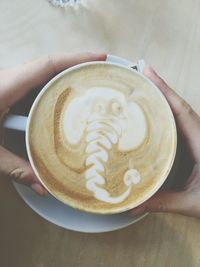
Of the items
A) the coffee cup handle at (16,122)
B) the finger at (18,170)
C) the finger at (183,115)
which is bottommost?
the finger at (18,170)

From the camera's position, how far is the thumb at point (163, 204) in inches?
27.5

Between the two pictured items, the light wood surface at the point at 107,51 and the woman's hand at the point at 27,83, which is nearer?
the woman's hand at the point at 27,83

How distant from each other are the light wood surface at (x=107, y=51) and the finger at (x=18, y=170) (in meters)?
0.10

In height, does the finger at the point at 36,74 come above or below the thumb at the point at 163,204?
above

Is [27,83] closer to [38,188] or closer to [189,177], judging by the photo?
[38,188]

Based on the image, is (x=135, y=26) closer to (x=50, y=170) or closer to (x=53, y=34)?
(x=53, y=34)

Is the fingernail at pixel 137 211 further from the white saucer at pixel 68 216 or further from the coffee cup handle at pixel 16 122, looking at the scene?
the coffee cup handle at pixel 16 122

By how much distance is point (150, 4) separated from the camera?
840 mm

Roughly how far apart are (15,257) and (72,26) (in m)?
0.41

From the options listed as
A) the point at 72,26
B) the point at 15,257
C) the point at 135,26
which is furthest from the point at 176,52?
the point at 15,257

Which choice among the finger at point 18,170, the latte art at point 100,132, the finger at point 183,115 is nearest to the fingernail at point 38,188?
the finger at point 18,170

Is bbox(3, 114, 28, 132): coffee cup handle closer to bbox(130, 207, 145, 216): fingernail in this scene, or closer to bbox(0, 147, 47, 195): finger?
bbox(0, 147, 47, 195): finger

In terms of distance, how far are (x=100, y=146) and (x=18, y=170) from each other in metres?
0.14

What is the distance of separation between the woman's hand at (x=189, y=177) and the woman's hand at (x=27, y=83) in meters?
0.12
